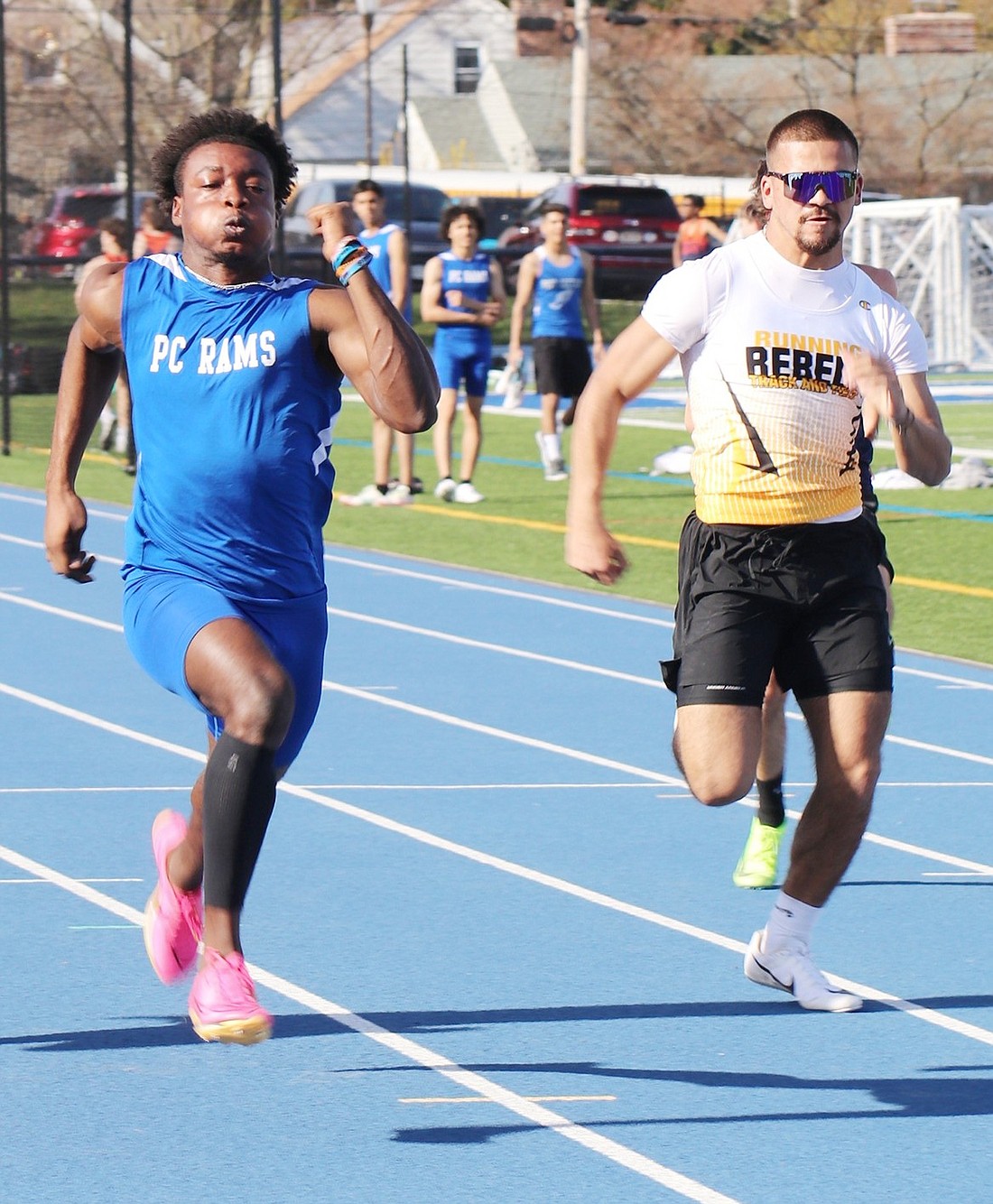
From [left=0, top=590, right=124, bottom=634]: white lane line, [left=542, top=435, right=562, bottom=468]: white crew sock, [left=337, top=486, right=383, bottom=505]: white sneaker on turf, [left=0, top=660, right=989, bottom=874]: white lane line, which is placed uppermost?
[left=542, top=435, right=562, bottom=468]: white crew sock

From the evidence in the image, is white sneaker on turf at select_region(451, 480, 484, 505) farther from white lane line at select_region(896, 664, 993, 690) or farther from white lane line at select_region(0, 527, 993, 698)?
white lane line at select_region(896, 664, 993, 690)

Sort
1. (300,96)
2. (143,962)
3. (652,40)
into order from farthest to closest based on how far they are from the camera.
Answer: (300,96), (652,40), (143,962)

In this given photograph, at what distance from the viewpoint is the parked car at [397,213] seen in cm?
3691

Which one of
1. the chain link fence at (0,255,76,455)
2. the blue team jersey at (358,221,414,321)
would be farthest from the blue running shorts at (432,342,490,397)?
the chain link fence at (0,255,76,455)

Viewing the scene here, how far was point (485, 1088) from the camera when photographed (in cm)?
483

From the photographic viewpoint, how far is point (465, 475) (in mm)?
16922

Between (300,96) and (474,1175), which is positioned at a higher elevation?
(300,96)

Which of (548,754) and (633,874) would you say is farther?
(548,754)

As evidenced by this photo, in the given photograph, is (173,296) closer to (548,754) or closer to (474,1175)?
(474,1175)

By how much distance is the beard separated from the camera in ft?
17.2

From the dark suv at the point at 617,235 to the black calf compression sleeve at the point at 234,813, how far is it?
112ft

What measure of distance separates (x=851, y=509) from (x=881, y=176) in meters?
49.9

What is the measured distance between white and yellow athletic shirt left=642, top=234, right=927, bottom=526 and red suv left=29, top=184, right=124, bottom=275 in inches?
716

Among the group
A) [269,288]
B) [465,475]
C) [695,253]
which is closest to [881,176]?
[695,253]
